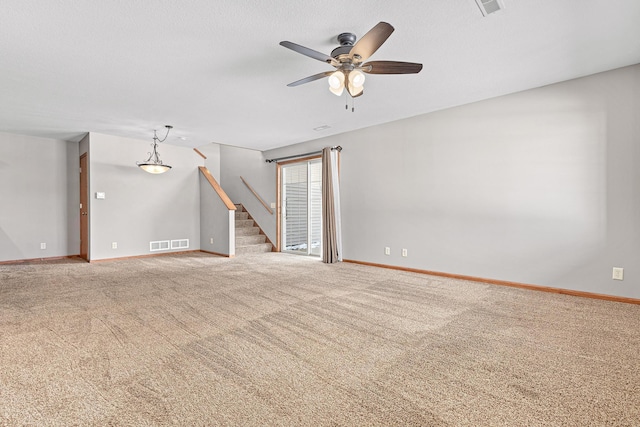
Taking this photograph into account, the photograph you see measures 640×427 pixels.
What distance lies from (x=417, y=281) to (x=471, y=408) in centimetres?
285

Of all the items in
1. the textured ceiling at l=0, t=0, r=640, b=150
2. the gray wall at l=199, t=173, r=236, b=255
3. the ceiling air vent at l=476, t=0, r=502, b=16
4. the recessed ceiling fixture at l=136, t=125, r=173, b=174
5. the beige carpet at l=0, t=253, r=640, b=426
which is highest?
the textured ceiling at l=0, t=0, r=640, b=150

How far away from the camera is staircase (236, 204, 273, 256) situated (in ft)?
23.7

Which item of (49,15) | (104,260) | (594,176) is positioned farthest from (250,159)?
(594,176)

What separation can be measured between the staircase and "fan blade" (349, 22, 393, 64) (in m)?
5.33

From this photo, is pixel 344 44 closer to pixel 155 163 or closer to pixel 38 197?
pixel 155 163

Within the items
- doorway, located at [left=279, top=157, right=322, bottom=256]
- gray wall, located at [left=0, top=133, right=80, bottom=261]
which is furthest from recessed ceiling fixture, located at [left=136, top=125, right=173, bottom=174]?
doorway, located at [left=279, top=157, right=322, bottom=256]

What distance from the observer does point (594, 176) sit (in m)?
3.51

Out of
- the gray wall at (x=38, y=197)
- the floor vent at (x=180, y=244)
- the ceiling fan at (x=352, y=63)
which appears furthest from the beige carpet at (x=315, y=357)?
the floor vent at (x=180, y=244)

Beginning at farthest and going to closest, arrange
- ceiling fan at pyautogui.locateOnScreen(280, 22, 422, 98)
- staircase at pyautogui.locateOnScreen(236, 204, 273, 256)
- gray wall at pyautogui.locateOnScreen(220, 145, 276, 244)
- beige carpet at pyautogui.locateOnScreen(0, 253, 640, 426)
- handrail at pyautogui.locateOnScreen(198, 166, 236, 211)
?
gray wall at pyautogui.locateOnScreen(220, 145, 276, 244) < staircase at pyautogui.locateOnScreen(236, 204, 273, 256) < handrail at pyautogui.locateOnScreen(198, 166, 236, 211) < ceiling fan at pyautogui.locateOnScreen(280, 22, 422, 98) < beige carpet at pyautogui.locateOnScreen(0, 253, 640, 426)

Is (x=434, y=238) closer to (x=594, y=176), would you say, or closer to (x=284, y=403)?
(x=594, y=176)

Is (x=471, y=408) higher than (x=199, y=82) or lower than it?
lower

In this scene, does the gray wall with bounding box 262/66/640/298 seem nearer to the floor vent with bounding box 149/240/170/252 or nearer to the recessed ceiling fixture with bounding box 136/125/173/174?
the recessed ceiling fixture with bounding box 136/125/173/174

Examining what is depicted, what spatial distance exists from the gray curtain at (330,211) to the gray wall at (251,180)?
188 centimetres

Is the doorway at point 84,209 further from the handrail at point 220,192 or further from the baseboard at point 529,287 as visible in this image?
the baseboard at point 529,287
